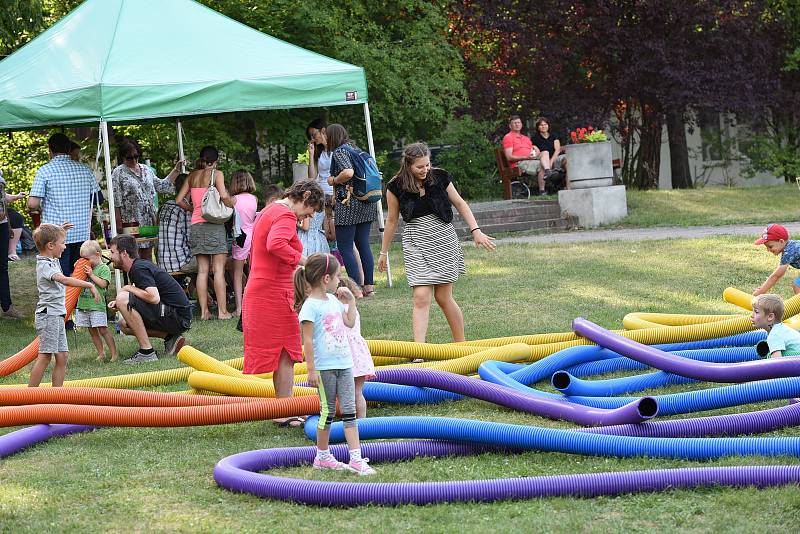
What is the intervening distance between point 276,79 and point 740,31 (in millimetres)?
15015

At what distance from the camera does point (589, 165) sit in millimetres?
19625

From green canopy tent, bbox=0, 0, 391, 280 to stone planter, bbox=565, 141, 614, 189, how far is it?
7.20 metres

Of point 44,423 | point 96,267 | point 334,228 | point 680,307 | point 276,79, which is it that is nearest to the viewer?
point 44,423

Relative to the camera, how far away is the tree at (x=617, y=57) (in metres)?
24.2

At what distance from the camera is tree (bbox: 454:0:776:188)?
79.3ft

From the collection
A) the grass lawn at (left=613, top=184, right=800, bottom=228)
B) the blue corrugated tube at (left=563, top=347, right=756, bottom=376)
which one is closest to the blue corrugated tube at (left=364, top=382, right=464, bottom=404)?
the blue corrugated tube at (left=563, top=347, right=756, bottom=376)

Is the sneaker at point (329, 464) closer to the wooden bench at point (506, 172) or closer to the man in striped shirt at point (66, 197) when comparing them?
the man in striped shirt at point (66, 197)

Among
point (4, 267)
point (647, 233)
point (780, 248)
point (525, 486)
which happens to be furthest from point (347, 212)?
point (525, 486)

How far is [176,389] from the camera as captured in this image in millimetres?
8891

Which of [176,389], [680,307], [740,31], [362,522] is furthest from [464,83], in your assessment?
[362,522]

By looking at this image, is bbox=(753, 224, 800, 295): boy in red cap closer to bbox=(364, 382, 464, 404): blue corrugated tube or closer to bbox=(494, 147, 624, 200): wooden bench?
bbox=(364, 382, 464, 404): blue corrugated tube

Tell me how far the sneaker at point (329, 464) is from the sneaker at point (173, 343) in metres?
4.81

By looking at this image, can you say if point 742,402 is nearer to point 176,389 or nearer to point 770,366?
point 770,366

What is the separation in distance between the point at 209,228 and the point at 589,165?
8.68 meters
